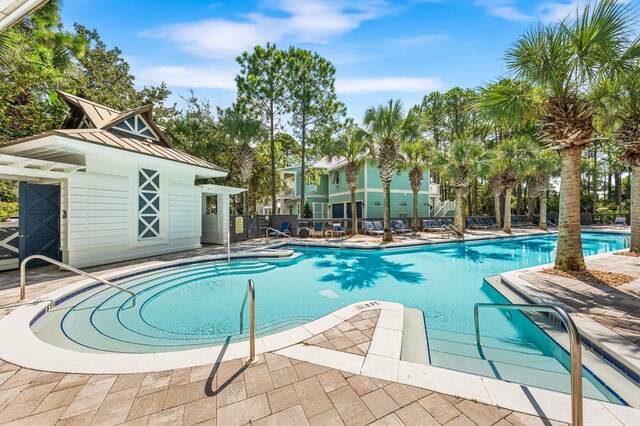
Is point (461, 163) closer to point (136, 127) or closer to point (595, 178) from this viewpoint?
point (136, 127)

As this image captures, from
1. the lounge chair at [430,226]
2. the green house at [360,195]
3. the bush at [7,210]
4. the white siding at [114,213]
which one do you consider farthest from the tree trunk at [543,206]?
the bush at [7,210]

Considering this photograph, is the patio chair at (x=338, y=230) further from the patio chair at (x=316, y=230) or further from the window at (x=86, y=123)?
the window at (x=86, y=123)

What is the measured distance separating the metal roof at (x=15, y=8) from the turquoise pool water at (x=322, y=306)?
3928mm

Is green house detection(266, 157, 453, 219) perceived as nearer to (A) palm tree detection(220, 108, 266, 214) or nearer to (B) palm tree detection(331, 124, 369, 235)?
(B) palm tree detection(331, 124, 369, 235)

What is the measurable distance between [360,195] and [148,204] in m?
15.5

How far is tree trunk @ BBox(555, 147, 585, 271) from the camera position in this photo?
6551 mm

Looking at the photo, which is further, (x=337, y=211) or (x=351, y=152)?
(x=337, y=211)

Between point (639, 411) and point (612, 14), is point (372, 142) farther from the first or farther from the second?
point (639, 411)

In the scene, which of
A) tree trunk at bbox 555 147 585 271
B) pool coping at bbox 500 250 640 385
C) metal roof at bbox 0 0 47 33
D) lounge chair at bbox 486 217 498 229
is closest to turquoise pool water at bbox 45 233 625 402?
pool coping at bbox 500 250 640 385

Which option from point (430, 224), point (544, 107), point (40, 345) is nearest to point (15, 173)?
point (40, 345)

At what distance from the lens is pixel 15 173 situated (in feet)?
21.9

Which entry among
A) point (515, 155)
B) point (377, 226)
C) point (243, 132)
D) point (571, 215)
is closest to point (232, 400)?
point (571, 215)

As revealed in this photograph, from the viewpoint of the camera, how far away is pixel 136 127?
33.3 ft

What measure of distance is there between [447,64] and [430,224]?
41.1ft
